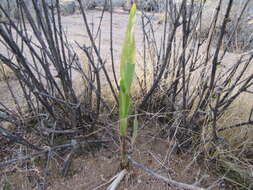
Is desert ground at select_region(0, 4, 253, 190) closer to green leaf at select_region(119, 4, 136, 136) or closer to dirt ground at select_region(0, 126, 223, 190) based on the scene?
dirt ground at select_region(0, 126, 223, 190)

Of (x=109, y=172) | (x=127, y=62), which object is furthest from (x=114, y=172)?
(x=127, y=62)

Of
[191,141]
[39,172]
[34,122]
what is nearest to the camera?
[39,172]

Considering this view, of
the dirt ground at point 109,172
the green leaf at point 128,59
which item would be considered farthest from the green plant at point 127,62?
the dirt ground at point 109,172

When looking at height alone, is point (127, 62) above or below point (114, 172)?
above

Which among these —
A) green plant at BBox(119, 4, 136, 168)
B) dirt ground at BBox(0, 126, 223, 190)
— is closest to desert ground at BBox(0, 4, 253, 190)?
dirt ground at BBox(0, 126, 223, 190)

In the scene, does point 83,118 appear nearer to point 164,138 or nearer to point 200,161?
point 164,138

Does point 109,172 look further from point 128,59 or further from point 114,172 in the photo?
point 128,59

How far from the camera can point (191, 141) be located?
0.95m

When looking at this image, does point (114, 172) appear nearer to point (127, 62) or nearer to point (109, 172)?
point (109, 172)

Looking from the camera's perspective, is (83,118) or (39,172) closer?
(39,172)

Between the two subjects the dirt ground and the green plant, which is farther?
the dirt ground

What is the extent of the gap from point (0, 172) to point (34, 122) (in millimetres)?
282

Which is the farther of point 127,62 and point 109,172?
point 109,172

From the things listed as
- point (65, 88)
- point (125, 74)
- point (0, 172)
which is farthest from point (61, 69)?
point (0, 172)
